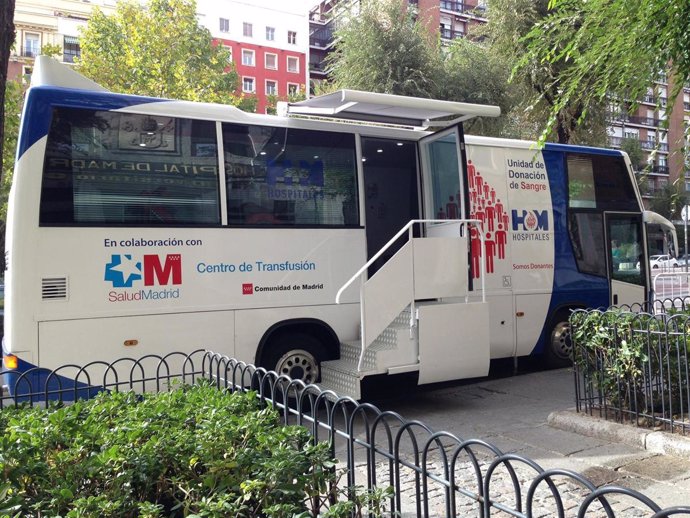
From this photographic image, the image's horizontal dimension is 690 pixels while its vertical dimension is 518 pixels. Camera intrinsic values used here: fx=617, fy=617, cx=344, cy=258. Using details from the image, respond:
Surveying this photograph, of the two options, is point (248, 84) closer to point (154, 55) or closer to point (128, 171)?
point (154, 55)

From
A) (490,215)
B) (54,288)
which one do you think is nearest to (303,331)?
(54,288)

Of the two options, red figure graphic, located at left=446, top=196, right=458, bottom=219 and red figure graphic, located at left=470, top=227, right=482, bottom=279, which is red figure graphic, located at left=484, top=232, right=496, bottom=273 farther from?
red figure graphic, located at left=446, top=196, right=458, bottom=219

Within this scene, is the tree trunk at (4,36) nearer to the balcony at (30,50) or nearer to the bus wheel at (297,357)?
the bus wheel at (297,357)

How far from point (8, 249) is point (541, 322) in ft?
23.3

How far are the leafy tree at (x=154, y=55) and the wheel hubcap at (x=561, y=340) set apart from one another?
41.8 ft

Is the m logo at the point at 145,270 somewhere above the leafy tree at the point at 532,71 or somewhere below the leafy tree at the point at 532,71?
below

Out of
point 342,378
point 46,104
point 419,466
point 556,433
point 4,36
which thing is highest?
point 46,104

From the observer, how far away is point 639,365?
19.2 feet

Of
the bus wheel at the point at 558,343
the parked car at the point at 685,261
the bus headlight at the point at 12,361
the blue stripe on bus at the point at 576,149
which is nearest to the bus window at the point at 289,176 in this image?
the bus headlight at the point at 12,361

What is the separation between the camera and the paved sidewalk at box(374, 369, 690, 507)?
4906 millimetres

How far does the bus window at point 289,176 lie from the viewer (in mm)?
7191

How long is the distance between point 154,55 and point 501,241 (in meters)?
14.6

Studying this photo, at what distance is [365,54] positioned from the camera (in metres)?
17.1

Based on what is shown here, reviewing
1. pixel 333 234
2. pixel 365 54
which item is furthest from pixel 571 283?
pixel 365 54
